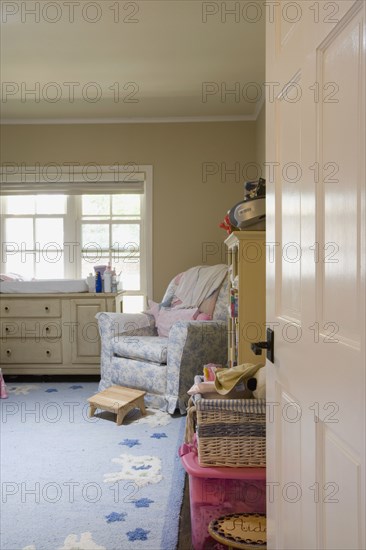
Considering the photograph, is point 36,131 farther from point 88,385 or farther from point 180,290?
point 88,385

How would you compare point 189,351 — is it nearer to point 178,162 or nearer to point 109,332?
point 109,332

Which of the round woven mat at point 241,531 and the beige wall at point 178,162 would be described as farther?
the beige wall at point 178,162

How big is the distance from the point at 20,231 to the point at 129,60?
2.22 m

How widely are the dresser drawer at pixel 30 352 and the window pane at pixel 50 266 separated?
832mm

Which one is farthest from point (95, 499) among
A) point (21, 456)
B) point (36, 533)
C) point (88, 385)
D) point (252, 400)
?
point (88, 385)

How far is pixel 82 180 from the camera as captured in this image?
4.57 meters

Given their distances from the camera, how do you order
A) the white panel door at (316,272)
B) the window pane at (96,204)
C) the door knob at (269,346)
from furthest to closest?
the window pane at (96,204), the door knob at (269,346), the white panel door at (316,272)

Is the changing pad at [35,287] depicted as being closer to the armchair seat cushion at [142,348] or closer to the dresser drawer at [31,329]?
the dresser drawer at [31,329]

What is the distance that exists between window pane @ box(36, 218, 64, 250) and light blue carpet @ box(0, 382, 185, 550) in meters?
1.86

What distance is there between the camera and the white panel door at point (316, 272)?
2.36 ft

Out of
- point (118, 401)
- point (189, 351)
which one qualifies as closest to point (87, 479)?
point (118, 401)

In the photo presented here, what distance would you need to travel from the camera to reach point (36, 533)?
5.75ft

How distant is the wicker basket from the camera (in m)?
1.59

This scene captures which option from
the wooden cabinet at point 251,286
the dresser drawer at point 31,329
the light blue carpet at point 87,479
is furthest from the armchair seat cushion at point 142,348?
the wooden cabinet at point 251,286
